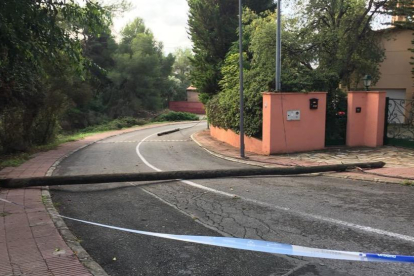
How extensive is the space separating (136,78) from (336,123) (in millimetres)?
42541

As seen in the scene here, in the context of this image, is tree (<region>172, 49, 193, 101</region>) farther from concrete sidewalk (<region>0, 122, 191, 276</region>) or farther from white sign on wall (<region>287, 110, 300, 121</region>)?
concrete sidewalk (<region>0, 122, 191, 276</region>)

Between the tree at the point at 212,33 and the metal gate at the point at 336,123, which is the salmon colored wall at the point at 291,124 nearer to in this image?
the metal gate at the point at 336,123

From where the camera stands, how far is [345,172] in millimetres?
9633

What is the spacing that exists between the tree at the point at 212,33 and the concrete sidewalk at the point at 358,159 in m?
12.2

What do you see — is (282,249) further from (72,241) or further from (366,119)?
(366,119)

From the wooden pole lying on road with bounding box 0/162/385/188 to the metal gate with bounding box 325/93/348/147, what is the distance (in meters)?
4.73

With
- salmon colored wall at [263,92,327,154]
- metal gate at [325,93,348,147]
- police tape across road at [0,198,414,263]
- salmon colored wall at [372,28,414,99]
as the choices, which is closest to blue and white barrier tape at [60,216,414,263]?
police tape across road at [0,198,414,263]

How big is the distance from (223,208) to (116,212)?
1.90 metres

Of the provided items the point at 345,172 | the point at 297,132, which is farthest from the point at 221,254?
the point at 297,132

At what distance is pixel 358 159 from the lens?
37.9 ft

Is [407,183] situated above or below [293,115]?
below

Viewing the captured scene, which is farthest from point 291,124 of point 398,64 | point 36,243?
point 398,64

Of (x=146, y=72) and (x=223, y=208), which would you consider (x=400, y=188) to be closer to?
(x=223, y=208)

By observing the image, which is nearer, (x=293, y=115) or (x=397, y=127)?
(x=293, y=115)
